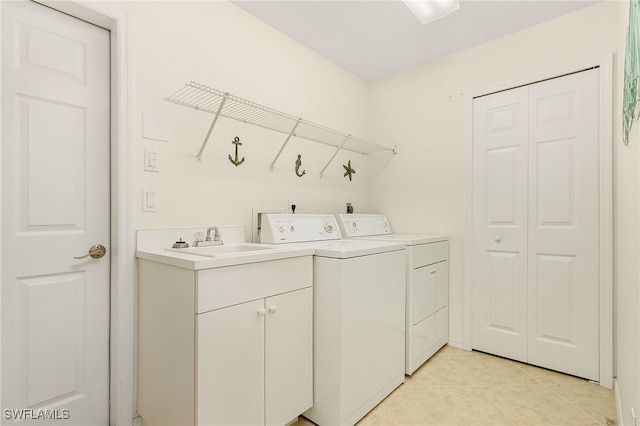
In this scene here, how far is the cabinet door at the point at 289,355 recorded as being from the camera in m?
1.45

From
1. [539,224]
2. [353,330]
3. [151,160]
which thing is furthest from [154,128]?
[539,224]

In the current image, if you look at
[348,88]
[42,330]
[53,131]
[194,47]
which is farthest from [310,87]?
[42,330]

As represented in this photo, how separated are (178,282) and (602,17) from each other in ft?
9.67

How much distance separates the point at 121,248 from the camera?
1532 mm

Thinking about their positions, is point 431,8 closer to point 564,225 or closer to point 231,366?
point 564,225

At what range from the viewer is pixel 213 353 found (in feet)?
4.12

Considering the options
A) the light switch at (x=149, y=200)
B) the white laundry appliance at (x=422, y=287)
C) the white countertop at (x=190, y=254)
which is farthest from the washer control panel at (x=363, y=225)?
the light switch at (x=149, y=200)

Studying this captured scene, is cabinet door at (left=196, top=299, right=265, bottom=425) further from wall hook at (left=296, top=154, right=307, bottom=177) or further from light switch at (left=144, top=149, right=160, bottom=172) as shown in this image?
wall hook at (left=296, top=154, right=307, bottom=177)

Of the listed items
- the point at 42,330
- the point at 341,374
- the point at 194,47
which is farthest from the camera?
the point at 194,47

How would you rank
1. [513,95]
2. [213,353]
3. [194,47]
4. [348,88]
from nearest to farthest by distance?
[213,353]
[194,47]
[513,95]
[348,88]

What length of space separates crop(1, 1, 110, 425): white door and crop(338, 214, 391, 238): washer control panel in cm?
160

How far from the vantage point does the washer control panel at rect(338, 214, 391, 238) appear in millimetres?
2572

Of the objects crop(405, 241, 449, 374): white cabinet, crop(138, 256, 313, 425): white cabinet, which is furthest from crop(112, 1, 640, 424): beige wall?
crop(138, 256, 313, 425): white cabinet

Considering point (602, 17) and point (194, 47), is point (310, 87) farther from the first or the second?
point (602, 17)
